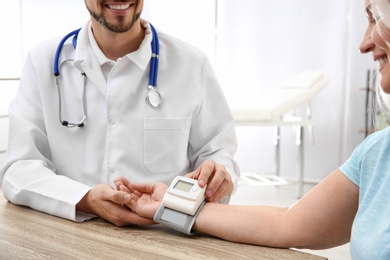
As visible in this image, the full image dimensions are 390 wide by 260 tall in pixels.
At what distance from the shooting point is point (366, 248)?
1.12m

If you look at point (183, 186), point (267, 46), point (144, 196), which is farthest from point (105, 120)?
point (267, 46)

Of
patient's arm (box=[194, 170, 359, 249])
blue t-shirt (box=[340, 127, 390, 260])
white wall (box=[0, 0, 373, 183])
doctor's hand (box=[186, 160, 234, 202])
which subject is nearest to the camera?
blue t-shirt (box=[340, 127, 390, 260])

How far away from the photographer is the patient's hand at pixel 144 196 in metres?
1.37

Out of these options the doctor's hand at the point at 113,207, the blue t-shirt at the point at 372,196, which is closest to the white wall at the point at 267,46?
the doctor's hand at the point at 113,207

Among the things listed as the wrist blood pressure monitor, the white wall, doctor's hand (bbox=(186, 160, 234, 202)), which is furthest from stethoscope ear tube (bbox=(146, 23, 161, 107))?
the white wall

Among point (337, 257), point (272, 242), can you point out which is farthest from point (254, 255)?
point (337, 257)

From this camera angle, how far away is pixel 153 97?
1.70 metres

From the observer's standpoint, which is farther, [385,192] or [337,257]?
[337,257]

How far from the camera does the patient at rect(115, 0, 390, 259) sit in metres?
1.11

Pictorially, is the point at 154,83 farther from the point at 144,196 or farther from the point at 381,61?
the point at 381,61

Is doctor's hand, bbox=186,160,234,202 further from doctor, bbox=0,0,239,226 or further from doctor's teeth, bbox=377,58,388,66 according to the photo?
doctor's teeth, bbox=377,58,388,66

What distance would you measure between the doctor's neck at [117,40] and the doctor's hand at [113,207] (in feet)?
1.58

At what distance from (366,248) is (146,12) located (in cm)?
486

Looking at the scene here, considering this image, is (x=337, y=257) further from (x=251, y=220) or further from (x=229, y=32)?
(x=229, y=32)
